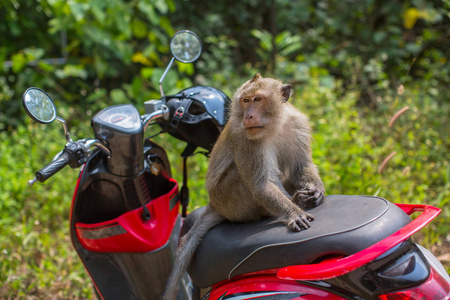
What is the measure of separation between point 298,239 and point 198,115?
0.95m

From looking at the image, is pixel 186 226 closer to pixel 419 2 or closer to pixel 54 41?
pixel 54 41

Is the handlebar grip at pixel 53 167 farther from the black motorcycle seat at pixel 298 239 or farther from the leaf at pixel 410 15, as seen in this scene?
the leaf at pixel 410 15

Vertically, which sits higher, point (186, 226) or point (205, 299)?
point (186, 226)

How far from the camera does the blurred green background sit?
335 cm

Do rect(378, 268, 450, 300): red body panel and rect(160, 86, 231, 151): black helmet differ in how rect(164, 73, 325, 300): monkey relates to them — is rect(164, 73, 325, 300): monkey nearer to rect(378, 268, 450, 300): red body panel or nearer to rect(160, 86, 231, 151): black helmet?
rect(160, 86, 231, 151): black helmet

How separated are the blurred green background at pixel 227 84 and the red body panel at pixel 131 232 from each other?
1.05 m

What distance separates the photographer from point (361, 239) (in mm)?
1284

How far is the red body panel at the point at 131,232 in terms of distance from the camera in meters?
2.02

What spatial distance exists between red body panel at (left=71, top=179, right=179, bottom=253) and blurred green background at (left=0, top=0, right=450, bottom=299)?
1052 millimetres

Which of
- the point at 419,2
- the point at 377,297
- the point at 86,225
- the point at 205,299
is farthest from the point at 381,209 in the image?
the point at 419,2

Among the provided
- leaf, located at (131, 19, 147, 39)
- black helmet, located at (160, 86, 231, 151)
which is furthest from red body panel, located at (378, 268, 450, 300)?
leaf, located at (131, 19, 147, 39)

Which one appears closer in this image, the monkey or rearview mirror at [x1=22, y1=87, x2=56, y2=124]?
rearview mirror at [x1=22, y1=87, x2=56, y2=124]

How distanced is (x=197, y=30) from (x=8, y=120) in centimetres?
350

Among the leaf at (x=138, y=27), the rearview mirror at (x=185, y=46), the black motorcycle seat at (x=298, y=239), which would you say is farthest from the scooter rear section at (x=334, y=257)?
the leaf at (x=138, y=27)
